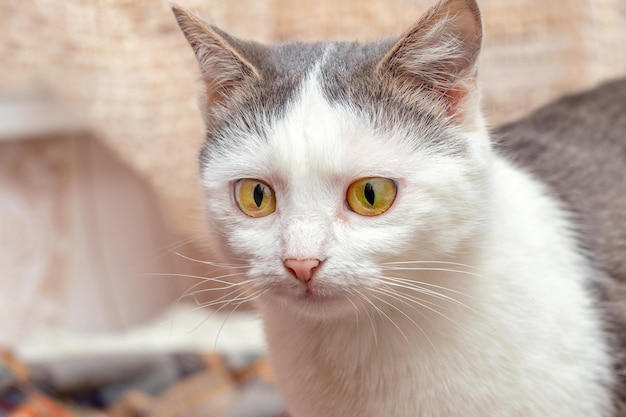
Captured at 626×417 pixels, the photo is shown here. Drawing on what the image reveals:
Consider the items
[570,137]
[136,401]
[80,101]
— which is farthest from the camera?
[80,101]

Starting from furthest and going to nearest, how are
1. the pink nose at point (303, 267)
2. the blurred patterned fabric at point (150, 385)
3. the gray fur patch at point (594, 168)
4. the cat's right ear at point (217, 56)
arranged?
1. the blurred patterned fabric at point (150, 385)
2. the gray fur patch at point (594, 168)
3. the cat's right ear at point (217, 56)
4. the pink nose at point (303, 267)

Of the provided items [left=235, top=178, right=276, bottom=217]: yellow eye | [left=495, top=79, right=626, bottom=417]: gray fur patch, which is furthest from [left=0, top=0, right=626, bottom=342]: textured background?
[left=235, top=178, right=276, bottom=217]: yellow eye

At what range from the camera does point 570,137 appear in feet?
4.40

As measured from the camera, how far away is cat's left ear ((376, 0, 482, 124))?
35.8 inches

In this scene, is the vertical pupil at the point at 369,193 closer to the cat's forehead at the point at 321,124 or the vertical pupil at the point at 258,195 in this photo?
the cat's forehead at the point at 321,124

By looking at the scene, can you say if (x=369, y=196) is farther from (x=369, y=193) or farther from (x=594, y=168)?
(x=594, y=168)

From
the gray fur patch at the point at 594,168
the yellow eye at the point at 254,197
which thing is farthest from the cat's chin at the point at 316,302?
the gray fur patch at the point at 594,168

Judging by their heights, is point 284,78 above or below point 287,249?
above

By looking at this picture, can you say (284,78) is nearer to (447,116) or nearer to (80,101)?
(447,116)

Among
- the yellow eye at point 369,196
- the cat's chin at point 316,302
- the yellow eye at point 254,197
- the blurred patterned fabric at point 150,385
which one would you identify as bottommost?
the blurred patterned fabric at point 150,385

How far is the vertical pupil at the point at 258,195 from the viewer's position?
0.95m

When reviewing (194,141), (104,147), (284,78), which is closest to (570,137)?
(284,78)

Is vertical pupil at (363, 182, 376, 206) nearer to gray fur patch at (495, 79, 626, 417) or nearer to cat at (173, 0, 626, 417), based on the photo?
cat at (173, 0, 626, 417)

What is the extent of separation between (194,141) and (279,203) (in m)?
0.97
